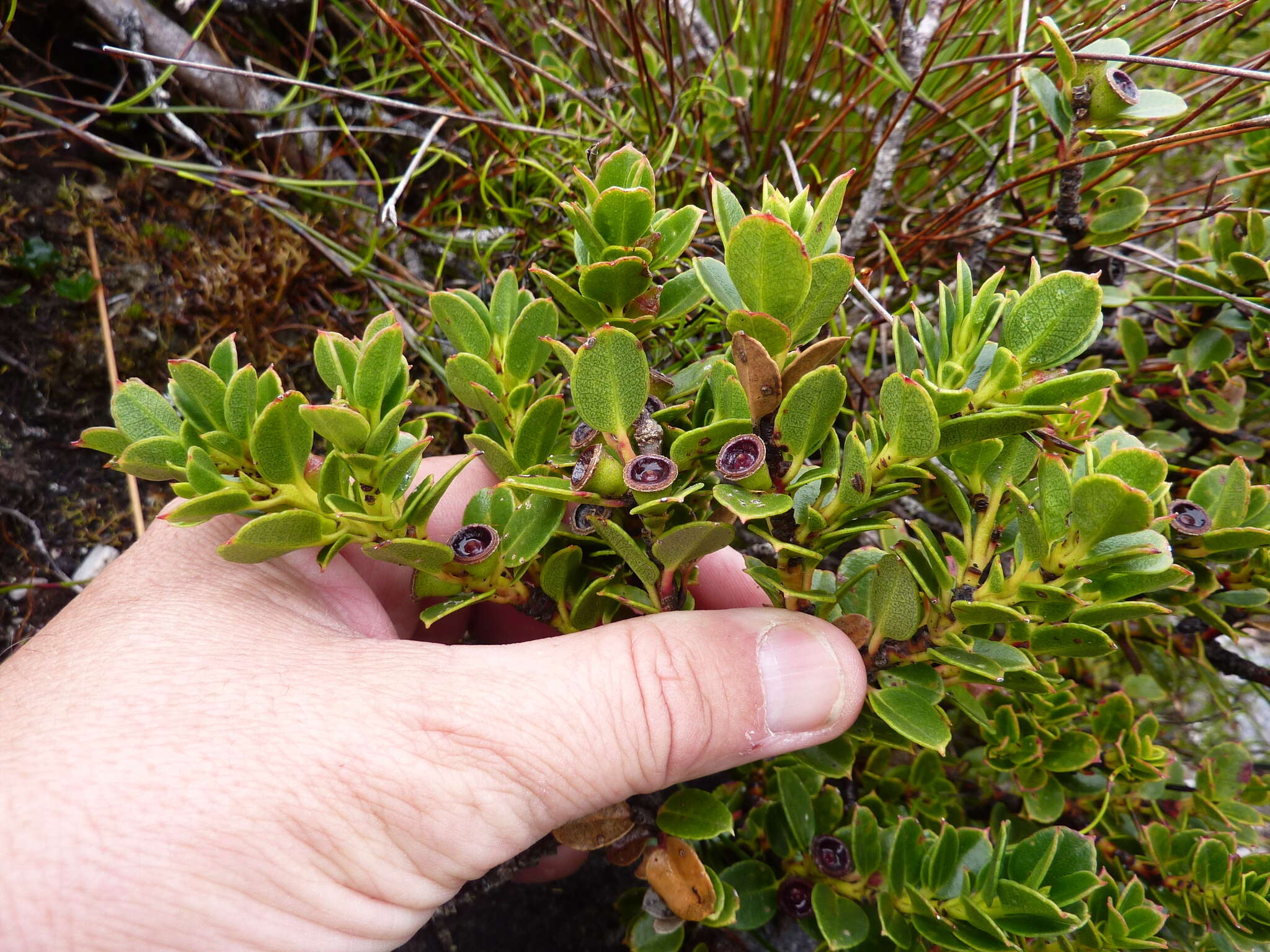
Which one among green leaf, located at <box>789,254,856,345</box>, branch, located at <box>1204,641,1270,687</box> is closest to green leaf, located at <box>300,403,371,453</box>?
green leaf, located at <box>789,254,856,345</box>

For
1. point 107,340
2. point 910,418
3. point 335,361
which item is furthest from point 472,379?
point 107,340

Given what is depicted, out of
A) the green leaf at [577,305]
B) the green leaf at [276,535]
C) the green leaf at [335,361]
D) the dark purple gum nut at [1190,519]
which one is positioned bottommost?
the dark purple gum nut at [1190,519]

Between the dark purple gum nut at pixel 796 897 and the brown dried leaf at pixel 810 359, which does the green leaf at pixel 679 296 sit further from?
the dark purple gum nut at pixel 796 897

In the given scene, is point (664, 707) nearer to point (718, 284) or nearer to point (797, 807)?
point (797, 807)

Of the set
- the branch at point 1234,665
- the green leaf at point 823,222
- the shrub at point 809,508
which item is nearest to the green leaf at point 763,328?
the shrub at point 809,508

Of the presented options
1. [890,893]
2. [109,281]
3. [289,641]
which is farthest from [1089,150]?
[109,281]

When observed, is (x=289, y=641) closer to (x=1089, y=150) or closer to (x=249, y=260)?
(x=249, y=260)

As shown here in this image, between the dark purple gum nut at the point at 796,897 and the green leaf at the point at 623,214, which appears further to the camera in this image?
the dark purple gum nut at the point at 796,897
